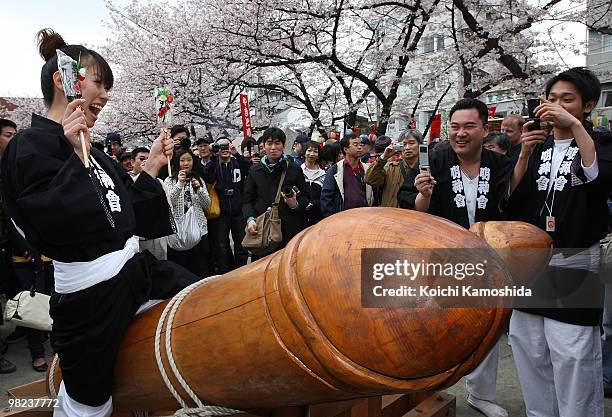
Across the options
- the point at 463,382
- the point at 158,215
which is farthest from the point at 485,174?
the point at 158,215

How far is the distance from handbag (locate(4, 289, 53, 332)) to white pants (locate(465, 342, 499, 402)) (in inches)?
108

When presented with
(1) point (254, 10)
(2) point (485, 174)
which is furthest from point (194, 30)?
(2) point (485, 174)

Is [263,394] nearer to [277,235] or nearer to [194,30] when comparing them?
[277,235]

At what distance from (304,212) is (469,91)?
25.3ft

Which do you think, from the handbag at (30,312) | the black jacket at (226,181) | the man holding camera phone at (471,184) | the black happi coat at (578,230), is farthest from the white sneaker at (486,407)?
the black jacket at (226,181)

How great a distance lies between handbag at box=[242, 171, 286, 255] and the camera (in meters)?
4.59

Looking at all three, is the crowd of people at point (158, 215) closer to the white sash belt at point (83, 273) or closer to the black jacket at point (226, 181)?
the white sash belt at point (83, 273)

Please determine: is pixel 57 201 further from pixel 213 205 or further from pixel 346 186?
pixel 213 205

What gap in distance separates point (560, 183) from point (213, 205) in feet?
12.9

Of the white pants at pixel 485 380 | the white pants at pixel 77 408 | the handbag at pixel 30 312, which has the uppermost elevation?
the white pants at pixel 77 408

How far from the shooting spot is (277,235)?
4609 mm

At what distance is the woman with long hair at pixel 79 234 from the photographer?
4.81ft

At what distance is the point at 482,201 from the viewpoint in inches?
111

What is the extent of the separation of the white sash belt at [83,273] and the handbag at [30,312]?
1.54 metres
